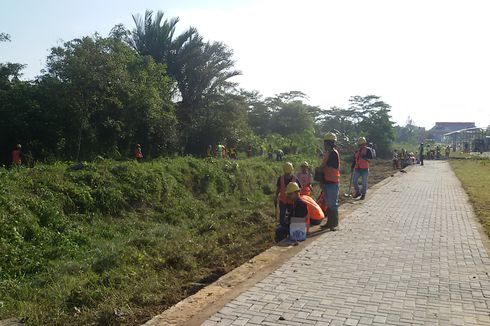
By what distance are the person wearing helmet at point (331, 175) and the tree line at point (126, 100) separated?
10661 mm

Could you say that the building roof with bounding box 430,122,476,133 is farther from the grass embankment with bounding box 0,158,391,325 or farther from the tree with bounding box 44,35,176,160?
the grass embankment with bounding box 0,158,391,325

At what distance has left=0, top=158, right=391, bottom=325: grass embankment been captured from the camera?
582 cm

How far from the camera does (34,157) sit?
17844mm

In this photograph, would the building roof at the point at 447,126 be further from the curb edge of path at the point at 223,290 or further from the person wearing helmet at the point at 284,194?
the curb edge of path at the point at 223,290

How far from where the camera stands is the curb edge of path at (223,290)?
4672 mm

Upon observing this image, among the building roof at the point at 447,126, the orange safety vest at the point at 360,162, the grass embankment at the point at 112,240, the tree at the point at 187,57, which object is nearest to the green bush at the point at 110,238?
the grass embankment at the point at 112,240

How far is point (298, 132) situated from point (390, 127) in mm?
16336

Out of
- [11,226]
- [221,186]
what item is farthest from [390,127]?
[11,226]

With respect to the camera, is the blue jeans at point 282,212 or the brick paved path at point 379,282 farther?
the blue jeans at point 282,212

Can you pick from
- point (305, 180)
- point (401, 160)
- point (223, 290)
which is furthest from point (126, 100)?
point (401, 160)

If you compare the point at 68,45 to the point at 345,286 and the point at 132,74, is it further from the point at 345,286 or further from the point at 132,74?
the point at 345,286

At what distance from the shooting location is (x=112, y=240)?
11.3 meters

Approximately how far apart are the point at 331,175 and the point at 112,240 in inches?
210

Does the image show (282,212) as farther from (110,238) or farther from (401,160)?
(401,160)
